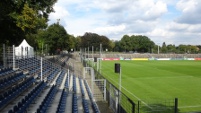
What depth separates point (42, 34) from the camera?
72375mm

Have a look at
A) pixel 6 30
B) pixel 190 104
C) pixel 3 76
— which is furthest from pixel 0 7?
pixel 190 104

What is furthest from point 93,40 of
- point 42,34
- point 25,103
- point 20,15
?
point 25,103

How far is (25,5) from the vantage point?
22781mm

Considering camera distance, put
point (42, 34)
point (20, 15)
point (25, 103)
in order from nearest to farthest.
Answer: point (25, 103) → point (20, 15) → point (42, 34)

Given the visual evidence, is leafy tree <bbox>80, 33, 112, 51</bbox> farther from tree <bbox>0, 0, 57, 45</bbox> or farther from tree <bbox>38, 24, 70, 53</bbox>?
tree <bbox>0, 0, 57, 45</bbox>

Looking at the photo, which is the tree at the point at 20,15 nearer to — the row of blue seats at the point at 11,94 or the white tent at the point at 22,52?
the white tent at the point at 22,52

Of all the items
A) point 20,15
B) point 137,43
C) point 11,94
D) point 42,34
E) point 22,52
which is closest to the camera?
point 11,94

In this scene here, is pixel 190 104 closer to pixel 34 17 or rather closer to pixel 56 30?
pixel 34 17

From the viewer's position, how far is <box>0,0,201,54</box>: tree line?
23.7 metres

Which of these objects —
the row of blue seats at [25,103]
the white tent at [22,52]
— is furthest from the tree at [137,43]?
the row of blue seats at [25,103]

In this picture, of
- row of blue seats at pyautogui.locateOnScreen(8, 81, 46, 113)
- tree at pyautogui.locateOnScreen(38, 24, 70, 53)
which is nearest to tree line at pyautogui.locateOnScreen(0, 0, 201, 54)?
tree at pyautogui.locateOnScreen(38, 24, 70, 53)

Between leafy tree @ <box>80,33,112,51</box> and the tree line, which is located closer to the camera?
the tree line

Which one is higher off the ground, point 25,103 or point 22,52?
point 22,52

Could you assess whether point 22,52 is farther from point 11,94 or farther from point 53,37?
point 53,37
